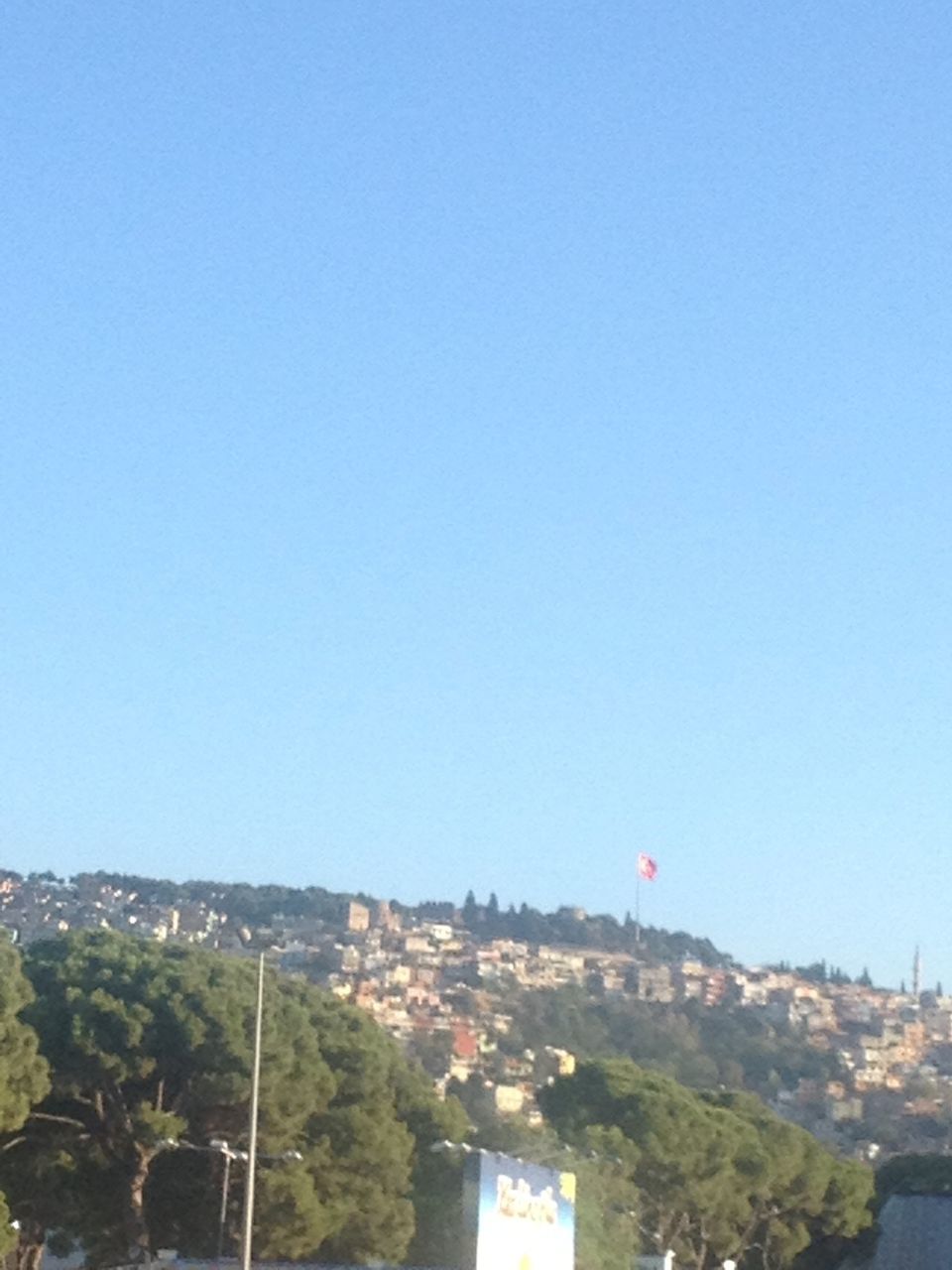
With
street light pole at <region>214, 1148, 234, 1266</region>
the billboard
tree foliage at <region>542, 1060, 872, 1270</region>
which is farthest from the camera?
tree foliage at <region>542, 1060, 872, 1270</region>

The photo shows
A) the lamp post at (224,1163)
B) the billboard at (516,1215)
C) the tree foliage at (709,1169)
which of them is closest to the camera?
the billboard at (516,1215)

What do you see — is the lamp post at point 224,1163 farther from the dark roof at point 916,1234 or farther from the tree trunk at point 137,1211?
the dark roof at point 916,1234

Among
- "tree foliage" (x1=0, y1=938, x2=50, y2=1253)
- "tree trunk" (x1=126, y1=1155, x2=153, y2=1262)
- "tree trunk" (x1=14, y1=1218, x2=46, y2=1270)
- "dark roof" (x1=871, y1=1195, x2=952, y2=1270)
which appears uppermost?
"tree foliage" (x1=0, y1=938, x2=50, y2=1253)

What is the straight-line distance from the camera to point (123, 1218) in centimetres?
4709

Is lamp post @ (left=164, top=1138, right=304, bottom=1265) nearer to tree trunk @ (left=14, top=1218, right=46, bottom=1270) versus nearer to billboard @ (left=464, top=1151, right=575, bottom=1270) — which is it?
billboard @ (left=464, top=1151, right=575, bottom=1270)

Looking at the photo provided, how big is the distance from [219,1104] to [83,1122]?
9.81 feet

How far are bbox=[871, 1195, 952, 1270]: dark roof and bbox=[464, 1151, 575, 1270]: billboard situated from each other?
36.6 meters

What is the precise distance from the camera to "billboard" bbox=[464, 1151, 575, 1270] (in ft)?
134

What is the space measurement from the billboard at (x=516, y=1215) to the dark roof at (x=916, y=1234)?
1441 inches

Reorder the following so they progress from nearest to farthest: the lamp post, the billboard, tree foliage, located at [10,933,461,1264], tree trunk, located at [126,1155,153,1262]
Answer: the billboard
the lamp post
tree trunk, located at [126,1155,153,1262]
tree foliage, located at [10,933,461,1264]

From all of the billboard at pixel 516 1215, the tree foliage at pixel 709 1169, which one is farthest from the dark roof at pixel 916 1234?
the billboard at pixel 516 1215

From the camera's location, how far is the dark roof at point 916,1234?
7762 centimetres

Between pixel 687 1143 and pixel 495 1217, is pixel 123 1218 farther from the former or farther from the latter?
pixel 687 1143

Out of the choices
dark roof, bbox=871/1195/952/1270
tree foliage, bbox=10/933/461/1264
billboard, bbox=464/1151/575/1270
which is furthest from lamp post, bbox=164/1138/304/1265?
dark roof, bbox=871/1195/952/1270
